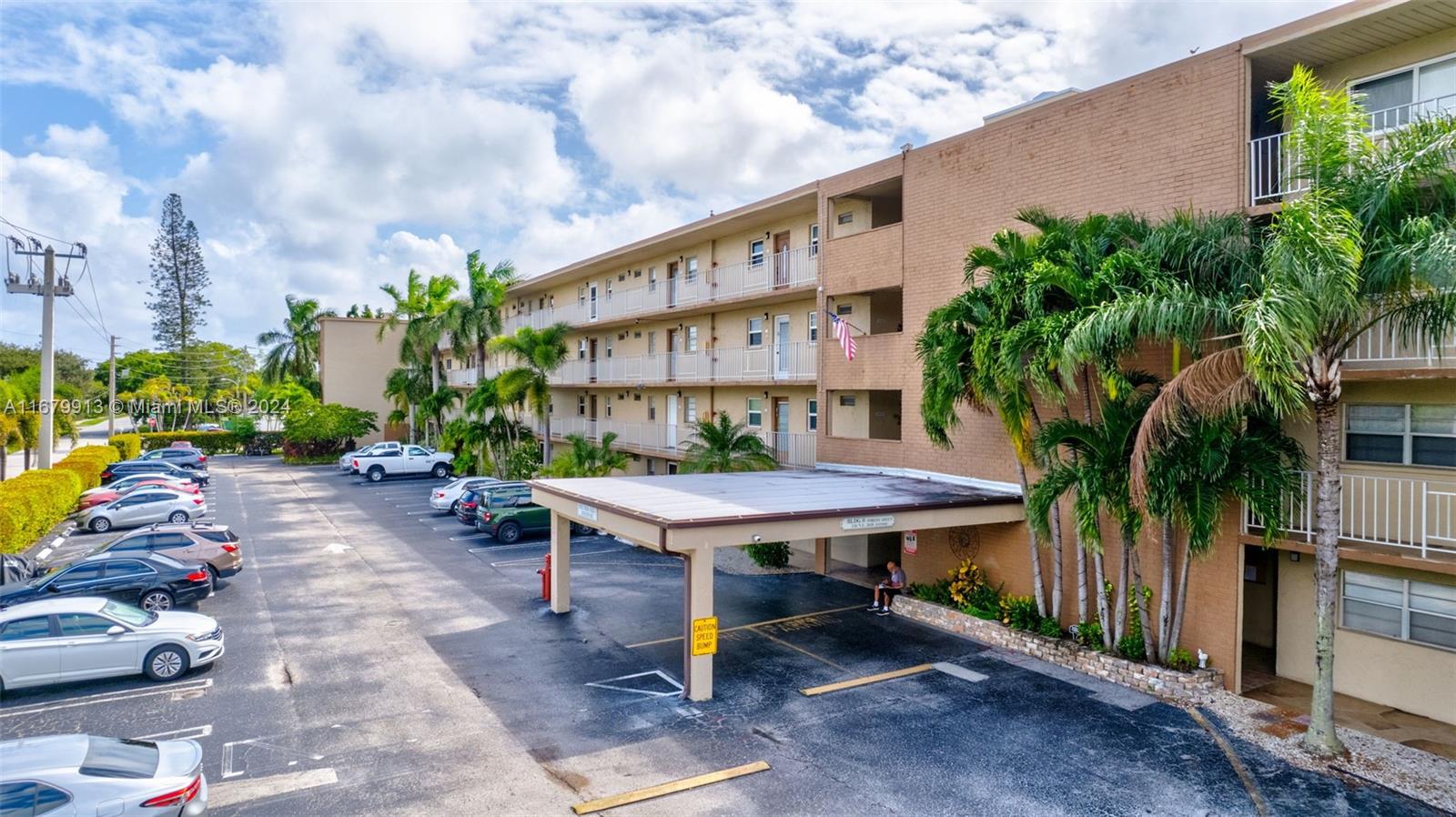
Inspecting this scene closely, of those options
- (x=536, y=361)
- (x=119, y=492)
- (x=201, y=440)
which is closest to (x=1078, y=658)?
(x=536, y=361)

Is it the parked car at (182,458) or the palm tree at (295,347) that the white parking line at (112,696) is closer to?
the parked car at (182,458)

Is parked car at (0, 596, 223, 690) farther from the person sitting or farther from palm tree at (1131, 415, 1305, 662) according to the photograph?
palm tree at (1131, 415, 1305, 662)

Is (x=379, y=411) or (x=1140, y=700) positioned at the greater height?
(x=379, y=411)

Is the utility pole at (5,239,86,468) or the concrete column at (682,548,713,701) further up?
the utility pole at (5,239,86,468)

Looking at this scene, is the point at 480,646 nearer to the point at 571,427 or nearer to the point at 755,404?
the point at 755,404

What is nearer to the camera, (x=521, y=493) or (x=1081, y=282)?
(x=1081, y=282)

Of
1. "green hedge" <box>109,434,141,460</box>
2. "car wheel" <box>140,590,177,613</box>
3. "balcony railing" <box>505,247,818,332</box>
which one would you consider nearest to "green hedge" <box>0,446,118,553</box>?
"car wheel" <box>140,590,177,613</box>

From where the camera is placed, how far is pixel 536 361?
112ft

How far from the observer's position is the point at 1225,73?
13.7 m

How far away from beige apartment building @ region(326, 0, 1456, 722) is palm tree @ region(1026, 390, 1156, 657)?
0.90 meters

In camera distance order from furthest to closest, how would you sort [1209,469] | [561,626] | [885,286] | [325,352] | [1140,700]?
[325,352] < [885,286] < [561,626] < [1140,700] < [1209,469]

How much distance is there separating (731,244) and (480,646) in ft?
54.0

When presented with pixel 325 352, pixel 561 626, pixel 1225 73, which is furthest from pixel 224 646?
pixel 325 352

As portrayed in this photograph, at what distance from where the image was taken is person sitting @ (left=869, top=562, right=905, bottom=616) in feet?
62.2
